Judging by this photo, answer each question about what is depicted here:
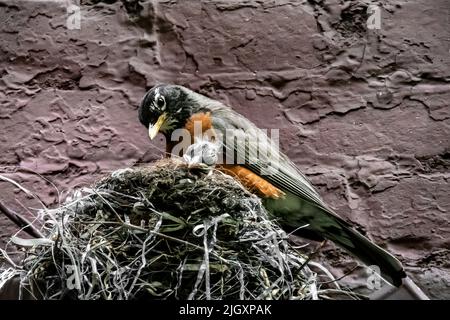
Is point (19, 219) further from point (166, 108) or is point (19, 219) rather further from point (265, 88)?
point (265, 88)

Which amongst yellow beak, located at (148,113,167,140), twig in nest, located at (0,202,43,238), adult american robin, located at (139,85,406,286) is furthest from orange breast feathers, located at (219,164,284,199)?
twig in nest, located at (0,202,43,238)

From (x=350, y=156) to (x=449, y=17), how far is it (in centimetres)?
71

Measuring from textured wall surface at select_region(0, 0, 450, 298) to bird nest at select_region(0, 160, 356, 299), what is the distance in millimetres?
742

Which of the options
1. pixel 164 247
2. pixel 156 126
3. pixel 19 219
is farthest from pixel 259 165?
pixel 19 219

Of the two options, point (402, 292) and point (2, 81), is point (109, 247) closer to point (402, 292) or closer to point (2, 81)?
point (402, 292)

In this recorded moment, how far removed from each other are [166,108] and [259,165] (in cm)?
44

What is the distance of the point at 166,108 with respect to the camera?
2.62m

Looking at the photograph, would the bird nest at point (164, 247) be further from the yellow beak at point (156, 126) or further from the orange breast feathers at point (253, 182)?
the yellow beak at point (156, 126)

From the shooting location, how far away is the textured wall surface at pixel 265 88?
2.62 metres

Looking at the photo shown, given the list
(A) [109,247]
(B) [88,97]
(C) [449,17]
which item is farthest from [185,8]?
(A) [109,247]

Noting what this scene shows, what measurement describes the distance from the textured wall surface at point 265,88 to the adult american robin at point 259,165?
0.46ft

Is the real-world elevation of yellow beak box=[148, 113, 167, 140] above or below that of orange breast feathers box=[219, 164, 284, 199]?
above

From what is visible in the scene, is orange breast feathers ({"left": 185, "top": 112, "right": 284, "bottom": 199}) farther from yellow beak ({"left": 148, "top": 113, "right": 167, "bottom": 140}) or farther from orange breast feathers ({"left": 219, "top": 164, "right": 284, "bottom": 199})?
yellow beak ({"left": 148, "top": 113, "right": 167, "bottom": 140})

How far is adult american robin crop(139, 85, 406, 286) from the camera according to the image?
7.56 ft
